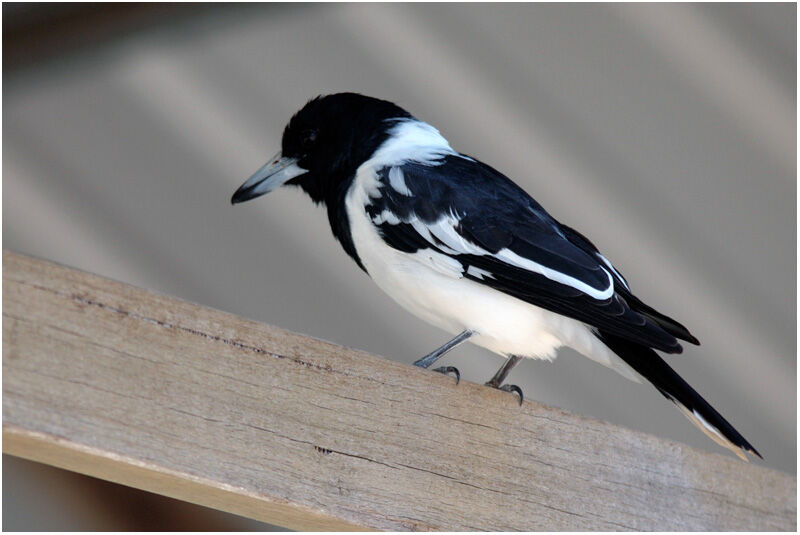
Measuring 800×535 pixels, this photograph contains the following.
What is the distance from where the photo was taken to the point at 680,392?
114 cm

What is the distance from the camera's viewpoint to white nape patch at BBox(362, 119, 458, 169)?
133cm

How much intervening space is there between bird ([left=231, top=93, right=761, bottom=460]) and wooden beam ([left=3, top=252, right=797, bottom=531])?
8 centimetres

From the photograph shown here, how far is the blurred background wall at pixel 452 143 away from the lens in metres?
1.99

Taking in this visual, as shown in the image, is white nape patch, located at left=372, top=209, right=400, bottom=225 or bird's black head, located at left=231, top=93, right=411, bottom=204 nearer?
white nape patch, located at left=372, top=209, right=400, bottom=225

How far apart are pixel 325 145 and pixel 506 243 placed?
349mm

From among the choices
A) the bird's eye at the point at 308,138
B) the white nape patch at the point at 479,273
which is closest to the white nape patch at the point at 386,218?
the white nape patch at the point at 479,273

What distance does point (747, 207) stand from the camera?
2135 millimetres

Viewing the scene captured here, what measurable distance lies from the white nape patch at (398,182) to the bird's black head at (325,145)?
11 centimetres

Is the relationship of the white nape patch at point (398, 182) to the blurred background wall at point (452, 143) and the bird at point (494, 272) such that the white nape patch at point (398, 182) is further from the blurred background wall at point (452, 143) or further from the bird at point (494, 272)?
the blurred background wall at point (452, 143)

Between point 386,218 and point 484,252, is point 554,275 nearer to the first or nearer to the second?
point 484,252

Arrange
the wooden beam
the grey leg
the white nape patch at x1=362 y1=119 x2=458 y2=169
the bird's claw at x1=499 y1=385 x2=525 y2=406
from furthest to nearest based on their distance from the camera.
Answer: the white nape patch at x1=362 y1=119 x2=458 y2=169
the grey leg
the bird's claw at x1=499 y1=385 x2=525 y2=406
the wooden beam

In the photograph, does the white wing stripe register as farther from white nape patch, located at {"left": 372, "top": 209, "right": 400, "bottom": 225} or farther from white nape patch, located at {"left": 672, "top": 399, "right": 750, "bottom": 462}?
white nape patch, located at {"left": 672, "top": 399, "right": 750, "bottom": 462}

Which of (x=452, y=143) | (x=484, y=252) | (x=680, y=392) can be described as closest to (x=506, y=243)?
(x=484, y=252)

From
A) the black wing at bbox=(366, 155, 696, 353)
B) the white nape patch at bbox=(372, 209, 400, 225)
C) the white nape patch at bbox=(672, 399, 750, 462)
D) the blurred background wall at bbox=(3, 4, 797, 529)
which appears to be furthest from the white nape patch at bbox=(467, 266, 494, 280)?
the blurred background wall at bbox=(3, 4, 797, 529)
